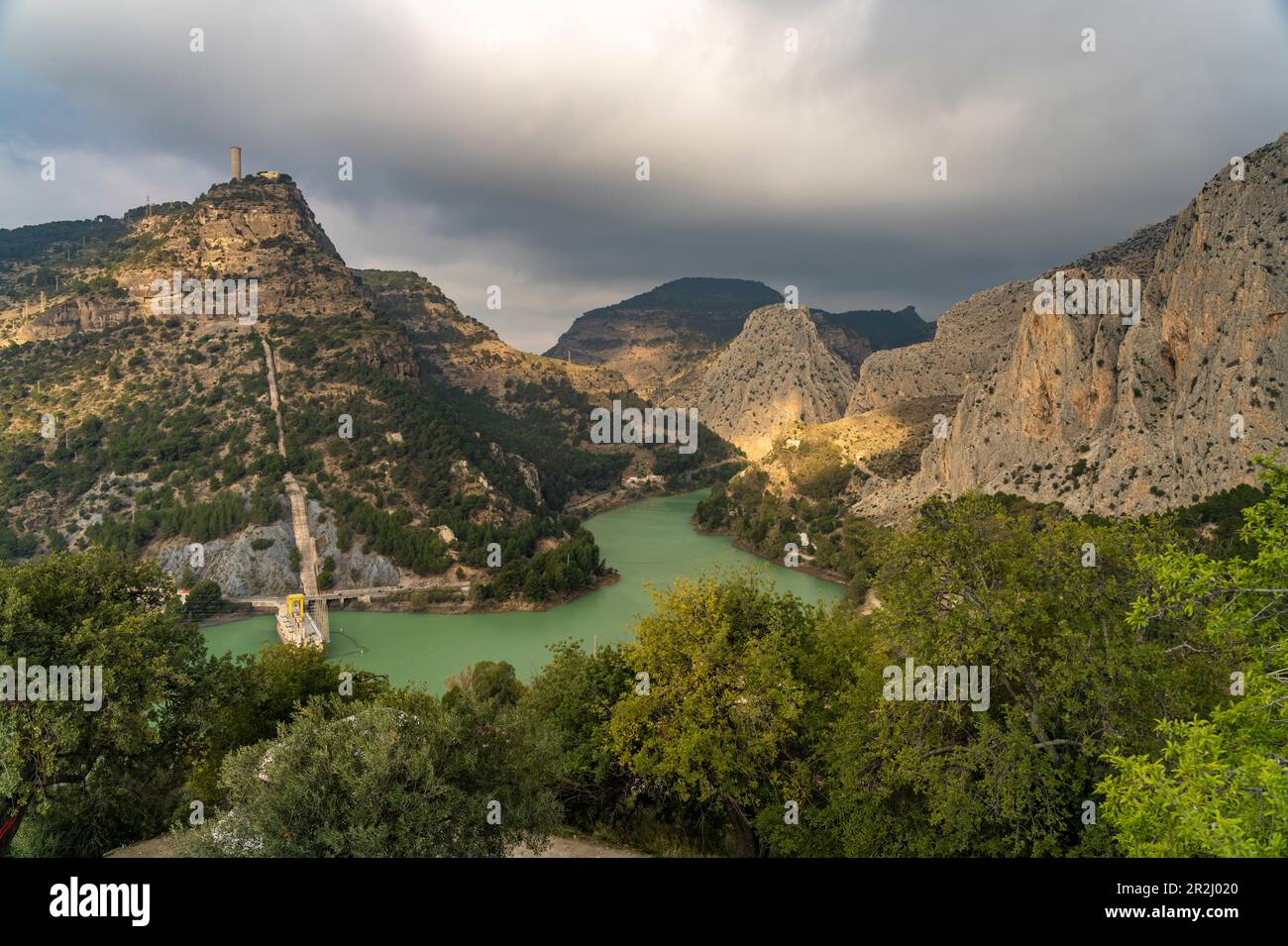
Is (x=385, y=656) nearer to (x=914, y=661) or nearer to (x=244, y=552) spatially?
(x=244, y=552)

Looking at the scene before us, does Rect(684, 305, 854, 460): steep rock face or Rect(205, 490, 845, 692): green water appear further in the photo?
Rect(684, 305, 854, 460): steep rock face

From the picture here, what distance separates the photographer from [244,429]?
57.7 metres

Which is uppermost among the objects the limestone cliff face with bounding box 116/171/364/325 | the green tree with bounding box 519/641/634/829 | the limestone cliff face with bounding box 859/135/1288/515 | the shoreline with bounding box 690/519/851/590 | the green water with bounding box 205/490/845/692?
the limestone cliff face with bounding box 116/171/364/325

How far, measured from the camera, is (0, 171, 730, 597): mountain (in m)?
50.0

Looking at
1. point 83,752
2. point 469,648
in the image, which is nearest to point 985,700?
point 83,752

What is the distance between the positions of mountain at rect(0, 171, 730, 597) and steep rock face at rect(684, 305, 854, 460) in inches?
2300

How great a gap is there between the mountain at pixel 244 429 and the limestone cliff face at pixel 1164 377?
39426mm

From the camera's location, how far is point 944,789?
822 cm

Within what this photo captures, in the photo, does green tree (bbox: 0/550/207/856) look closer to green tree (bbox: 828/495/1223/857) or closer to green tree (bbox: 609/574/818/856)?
green tree (bbox: 609/574/818/856)

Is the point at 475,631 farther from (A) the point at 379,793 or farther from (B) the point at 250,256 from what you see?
(B) the point at 250,256

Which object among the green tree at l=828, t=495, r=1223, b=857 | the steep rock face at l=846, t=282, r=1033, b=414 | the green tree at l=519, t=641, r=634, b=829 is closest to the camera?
the green tree at l=828, t=495, r=1223, b=857

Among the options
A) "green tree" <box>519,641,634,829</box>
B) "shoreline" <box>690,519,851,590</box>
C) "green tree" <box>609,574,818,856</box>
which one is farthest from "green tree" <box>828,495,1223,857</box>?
"shoreline" <box>690,519,851,590</box>

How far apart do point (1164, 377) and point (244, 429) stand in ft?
240

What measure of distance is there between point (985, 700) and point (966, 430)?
56160mm
